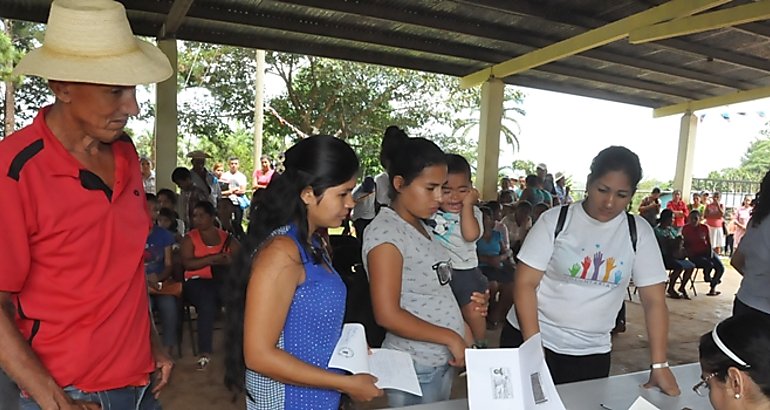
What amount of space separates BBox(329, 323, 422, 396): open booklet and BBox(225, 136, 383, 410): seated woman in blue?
2cm

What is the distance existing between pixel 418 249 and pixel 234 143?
14.2 m

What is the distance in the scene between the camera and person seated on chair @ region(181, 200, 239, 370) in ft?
12.6

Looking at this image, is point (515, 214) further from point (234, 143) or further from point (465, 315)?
point (234, 143)

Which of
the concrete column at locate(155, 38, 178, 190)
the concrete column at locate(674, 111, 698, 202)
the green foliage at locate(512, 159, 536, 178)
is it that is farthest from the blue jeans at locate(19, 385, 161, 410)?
the green foliage at locate(512, 159, 536, 178)

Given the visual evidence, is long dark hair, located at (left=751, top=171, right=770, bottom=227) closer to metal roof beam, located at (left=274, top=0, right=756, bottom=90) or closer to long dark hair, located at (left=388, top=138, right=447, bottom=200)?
long dark hair, located at (left=388, top=138, right=447, bottom=200)

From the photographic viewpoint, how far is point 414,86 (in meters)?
15.2

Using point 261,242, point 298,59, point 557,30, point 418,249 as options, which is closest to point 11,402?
point 261,242

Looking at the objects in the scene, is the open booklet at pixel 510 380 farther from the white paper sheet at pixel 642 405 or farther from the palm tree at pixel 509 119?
the palm tree at pixel 509 119

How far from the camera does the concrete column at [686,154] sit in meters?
11.3

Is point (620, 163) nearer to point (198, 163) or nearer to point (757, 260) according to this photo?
point (757, 260)

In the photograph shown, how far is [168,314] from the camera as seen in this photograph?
3812 mm

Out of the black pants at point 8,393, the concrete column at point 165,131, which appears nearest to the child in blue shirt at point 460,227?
the black pants at point 8,393

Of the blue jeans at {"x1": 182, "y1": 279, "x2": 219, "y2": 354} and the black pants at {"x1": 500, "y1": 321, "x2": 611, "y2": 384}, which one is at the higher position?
the black pants at {"x1": 500, "y1": 321, "x2": 611, "y2": 384}

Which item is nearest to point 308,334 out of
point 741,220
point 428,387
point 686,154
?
point 428,387
